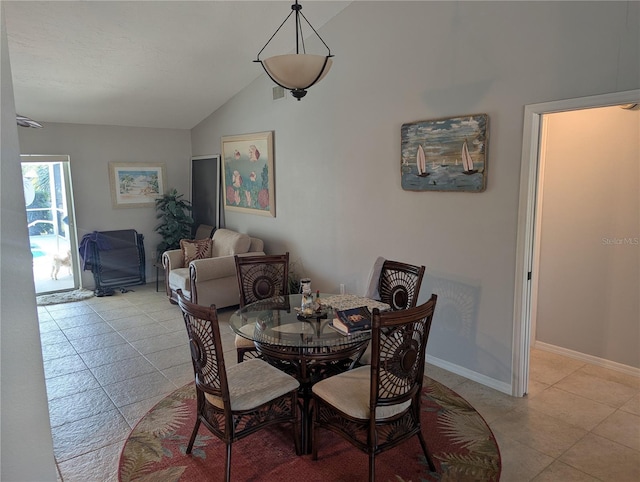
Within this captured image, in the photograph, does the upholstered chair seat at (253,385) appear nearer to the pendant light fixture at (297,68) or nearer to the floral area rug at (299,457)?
the floral area rug at (299,457)

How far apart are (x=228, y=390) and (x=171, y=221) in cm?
485

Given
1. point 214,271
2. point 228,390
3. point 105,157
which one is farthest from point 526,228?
point 105,157

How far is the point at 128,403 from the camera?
317 cm

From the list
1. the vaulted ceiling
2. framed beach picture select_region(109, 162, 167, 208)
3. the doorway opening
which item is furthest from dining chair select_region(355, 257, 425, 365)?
the doorway opening

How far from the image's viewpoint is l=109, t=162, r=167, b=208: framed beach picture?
640 cm

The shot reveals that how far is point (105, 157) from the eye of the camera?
6.27m

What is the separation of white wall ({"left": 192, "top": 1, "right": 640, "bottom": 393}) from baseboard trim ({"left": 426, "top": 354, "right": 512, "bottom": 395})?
1 cm

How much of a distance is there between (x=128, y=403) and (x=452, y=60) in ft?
11.7

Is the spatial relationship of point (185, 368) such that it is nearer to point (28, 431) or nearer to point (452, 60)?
point (28, 431)

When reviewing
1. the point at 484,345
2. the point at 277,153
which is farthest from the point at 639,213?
the point at 277,153

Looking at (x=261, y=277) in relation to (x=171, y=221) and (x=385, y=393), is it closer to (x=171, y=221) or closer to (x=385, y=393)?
(x=385, y=393)

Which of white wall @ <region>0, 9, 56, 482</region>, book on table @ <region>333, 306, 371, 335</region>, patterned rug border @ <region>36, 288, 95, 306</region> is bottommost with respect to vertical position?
patterned rug border @ <region>36, 288, 95, 306</region>

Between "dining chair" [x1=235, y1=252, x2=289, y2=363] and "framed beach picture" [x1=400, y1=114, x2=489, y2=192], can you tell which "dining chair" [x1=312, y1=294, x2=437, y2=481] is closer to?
"dining chair" [x1=235, y1=252, x2=289, y2=363]

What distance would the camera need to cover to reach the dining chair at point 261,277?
3.49 m
